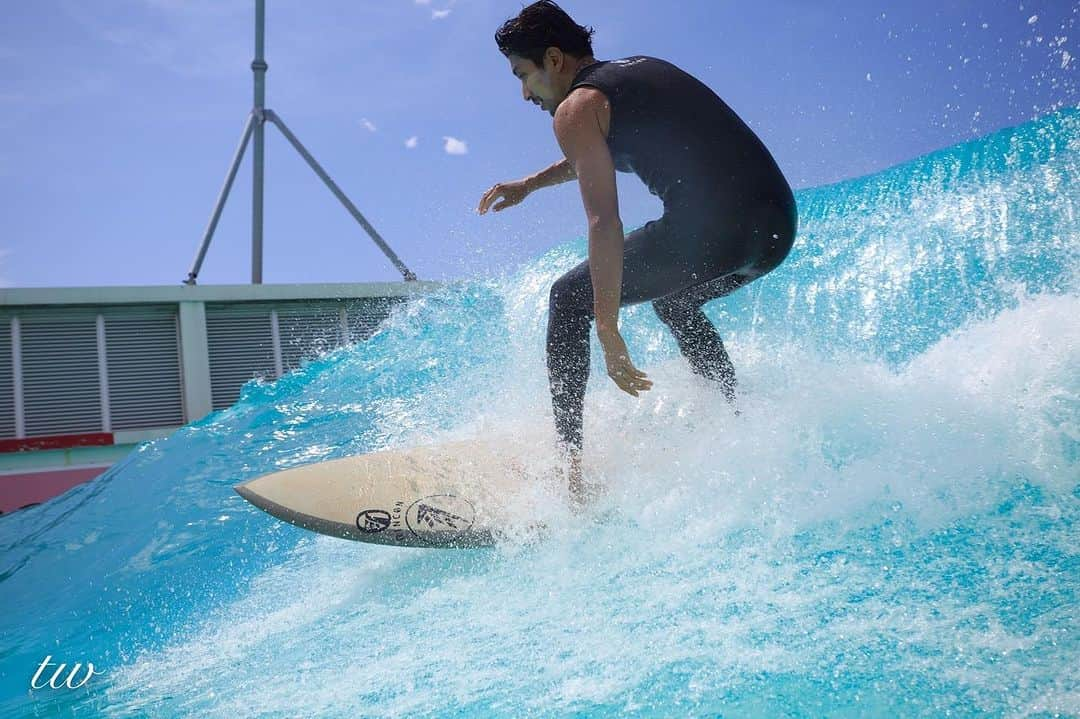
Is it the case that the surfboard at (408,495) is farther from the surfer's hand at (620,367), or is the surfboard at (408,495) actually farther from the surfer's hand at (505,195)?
the surfer's hand at (505,195)

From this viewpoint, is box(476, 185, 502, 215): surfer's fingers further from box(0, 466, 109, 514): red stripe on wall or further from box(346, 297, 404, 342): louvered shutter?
box(0, 466, 109, 514): red stripe on wall

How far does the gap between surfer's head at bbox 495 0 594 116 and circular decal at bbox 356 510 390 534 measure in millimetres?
1374

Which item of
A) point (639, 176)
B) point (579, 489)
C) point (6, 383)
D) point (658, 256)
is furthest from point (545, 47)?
point (6, 383)

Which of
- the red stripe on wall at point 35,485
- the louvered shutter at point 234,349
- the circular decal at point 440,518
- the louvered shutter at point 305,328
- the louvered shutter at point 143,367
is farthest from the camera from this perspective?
the louvered shutter at point 305,328

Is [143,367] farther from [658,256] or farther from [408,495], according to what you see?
[658,256]

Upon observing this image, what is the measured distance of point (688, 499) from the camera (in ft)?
7.11

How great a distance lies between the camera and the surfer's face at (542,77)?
2.33 meters

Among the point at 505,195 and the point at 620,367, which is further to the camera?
the point at 505,195

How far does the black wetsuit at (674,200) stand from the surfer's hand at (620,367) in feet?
0.77

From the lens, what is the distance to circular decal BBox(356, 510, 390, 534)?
2.54 meters

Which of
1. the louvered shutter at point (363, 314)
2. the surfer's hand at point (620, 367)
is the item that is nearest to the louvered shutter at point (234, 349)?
the louvered shutter at point (363, 314)

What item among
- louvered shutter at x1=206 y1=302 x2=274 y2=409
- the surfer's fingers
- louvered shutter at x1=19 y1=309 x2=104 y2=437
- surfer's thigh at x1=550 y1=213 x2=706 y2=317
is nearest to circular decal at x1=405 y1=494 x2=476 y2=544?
surfer's thigh at x1=550 y1=213 x2=706 y2=317

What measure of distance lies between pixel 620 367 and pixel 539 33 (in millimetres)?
985

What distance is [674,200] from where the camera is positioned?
2318 mm
